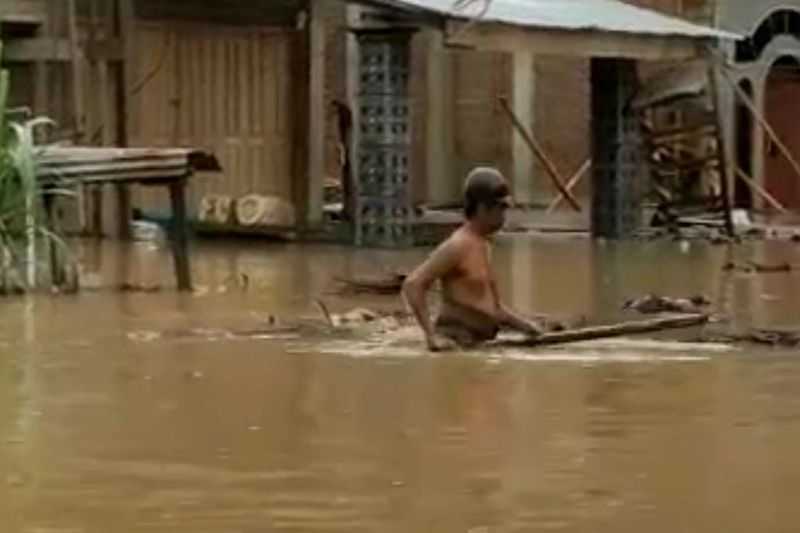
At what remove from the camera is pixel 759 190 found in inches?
1198

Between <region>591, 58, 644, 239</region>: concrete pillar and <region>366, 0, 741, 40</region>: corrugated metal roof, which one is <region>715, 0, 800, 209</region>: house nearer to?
<region>366, 0, 741, 40</region>: corrugated metal roof

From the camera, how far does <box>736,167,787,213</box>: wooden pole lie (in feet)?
97.8

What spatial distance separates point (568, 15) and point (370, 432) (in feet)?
54.6

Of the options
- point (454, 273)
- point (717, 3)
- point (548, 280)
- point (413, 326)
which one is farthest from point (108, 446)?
point (717, 3)

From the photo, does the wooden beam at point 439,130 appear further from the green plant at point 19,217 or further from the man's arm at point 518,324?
the man's arm at point 518,324

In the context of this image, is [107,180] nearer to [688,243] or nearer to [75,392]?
[75,392]

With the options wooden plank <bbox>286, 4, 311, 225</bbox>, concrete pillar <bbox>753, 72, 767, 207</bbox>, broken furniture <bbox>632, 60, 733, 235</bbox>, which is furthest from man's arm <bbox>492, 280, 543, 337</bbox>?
concrete pillar <bbox>753, 72, 767, 207</bbox>

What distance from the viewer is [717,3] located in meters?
33.0

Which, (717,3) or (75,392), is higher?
(717,3)

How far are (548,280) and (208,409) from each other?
9171mm

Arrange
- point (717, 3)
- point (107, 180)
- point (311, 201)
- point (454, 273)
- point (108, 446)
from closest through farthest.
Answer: point (108, 446), point (454, 273), point (107, 180), point (311, 201), point (717, 3)

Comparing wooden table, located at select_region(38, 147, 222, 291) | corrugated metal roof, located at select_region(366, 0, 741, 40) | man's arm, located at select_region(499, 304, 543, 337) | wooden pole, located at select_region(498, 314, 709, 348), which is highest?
corrugated metal roof, located at select_region(366, 0, 741, 40)

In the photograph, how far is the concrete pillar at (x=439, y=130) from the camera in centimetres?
3269

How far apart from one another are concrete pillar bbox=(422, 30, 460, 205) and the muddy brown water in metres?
18.8
